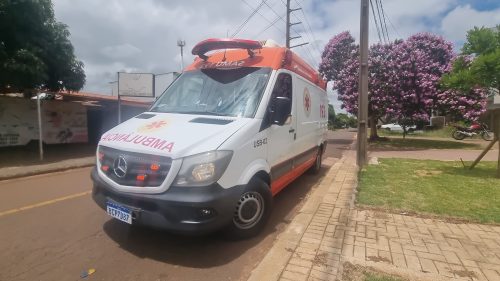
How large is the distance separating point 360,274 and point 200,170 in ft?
6.20

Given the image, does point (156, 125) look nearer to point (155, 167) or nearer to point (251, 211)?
point (155, 167)

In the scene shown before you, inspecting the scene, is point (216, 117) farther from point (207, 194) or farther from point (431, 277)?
point (431, 277)

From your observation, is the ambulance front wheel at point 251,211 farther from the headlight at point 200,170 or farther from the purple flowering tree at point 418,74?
the purple flowering tree at point 418,74

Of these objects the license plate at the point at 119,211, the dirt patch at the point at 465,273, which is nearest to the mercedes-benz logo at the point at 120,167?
the license plate at the point at 119,211

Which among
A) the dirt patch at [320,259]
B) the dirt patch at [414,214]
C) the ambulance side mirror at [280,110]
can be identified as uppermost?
the ambulance side mirror at [280,110]

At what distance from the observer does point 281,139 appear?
4984mm

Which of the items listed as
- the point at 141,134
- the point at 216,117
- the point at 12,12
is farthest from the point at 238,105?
the point at 12,12

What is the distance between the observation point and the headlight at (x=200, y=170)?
332cm

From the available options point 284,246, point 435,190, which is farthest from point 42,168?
point 435,190

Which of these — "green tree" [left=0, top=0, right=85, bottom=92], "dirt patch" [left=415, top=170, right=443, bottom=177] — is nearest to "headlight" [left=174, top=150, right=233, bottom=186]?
"dirt patch" [left=415, top=170, right=443, bottom=177]

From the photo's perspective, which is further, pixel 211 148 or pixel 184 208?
pixel 211 148

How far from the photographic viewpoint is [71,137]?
14000 millimetres

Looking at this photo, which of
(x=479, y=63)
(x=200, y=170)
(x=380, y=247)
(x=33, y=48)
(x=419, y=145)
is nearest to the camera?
(x=200, y=170)

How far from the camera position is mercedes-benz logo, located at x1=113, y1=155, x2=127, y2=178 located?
3557 millimetres
